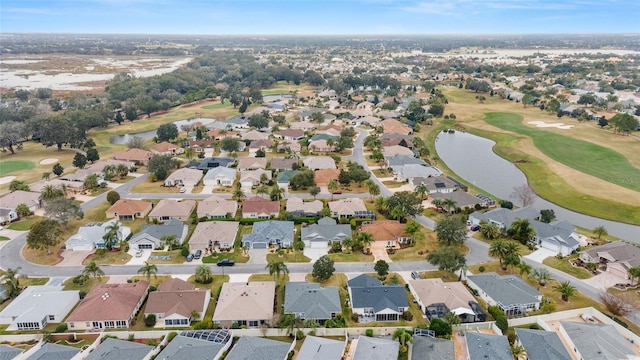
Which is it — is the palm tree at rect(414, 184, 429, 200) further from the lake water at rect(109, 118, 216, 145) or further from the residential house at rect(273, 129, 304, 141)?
the lake water at rect(109, 118, 216, 145)

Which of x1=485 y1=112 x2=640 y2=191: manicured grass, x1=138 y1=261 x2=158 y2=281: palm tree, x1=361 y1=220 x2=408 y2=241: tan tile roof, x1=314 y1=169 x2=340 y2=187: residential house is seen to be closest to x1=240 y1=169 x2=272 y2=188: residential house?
x1=314 y1=169 x2=340 y2=187: residential house

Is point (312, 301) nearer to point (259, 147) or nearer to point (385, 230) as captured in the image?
point (385, 230)

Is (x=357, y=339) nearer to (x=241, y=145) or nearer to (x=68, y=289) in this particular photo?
(x=68, y=289)

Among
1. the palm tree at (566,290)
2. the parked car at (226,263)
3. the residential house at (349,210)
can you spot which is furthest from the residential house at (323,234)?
the palm tree at (566,290)

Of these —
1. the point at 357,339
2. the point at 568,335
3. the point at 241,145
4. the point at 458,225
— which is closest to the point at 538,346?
the point at 568,335

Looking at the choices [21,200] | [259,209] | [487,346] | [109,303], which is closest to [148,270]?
[109,303]

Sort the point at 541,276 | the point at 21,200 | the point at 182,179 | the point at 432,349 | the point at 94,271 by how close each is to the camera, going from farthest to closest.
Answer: the point at 182,179, the point at 21,200, the point at 541,276, the point at 94,271, the point at 432,349
